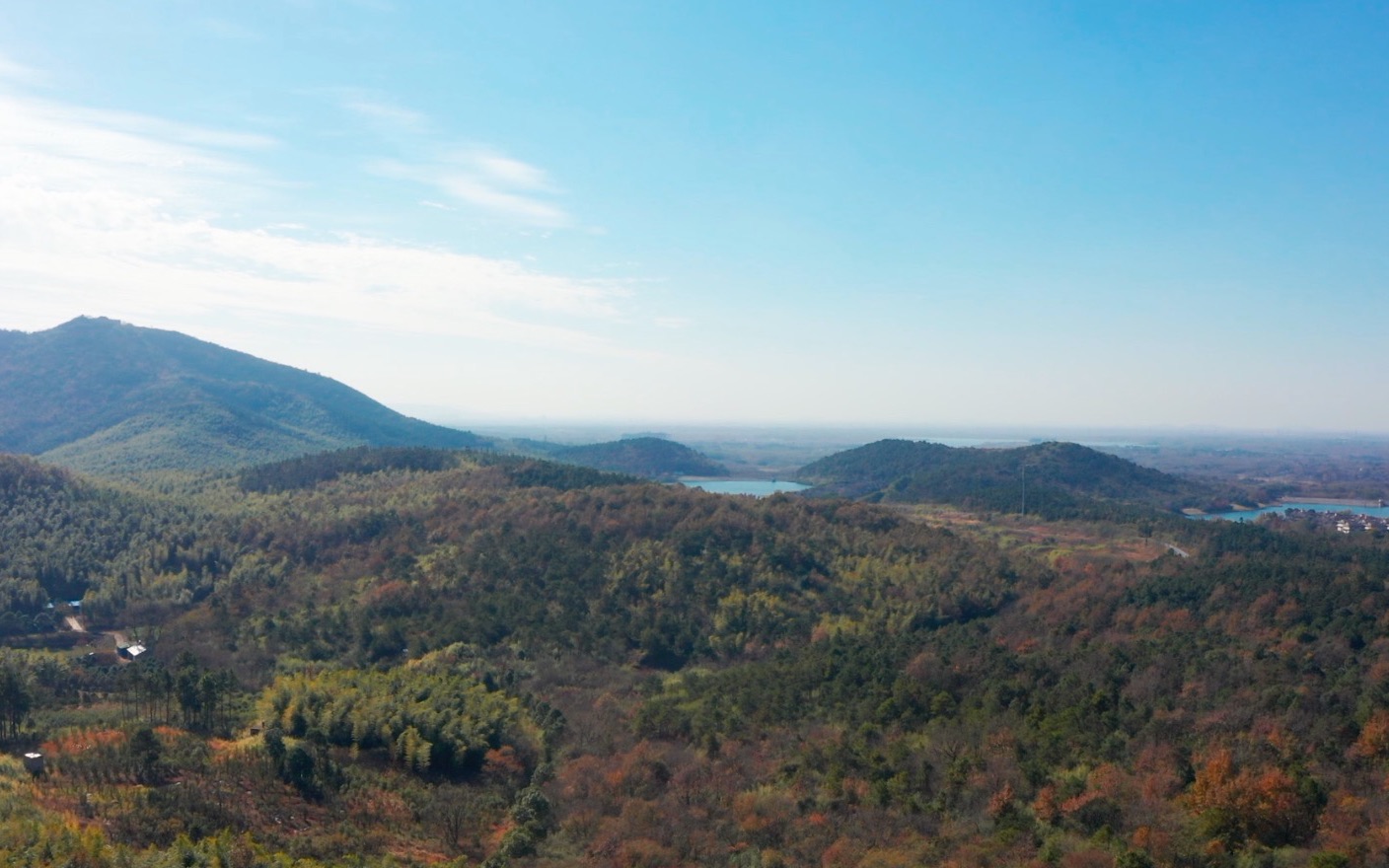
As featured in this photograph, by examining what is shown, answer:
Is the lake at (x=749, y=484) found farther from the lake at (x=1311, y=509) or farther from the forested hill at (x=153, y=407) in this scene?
the lake at (x=1311, y=509)

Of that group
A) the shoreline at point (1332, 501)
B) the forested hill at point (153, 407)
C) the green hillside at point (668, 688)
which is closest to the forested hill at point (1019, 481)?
the shoreline at point (1332, 501)

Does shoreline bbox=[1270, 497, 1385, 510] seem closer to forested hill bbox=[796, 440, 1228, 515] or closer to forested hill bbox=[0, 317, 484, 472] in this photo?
forested hill bbox=[796, 440, 1228, 515]

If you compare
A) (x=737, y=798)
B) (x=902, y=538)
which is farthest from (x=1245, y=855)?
(x=902, y=538)

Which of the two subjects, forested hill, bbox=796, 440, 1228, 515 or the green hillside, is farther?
forested hill, bbox=796, 440, 1228, 515

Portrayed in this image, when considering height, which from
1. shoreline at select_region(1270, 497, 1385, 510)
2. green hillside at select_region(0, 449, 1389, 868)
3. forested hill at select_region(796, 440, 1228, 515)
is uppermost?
forested hill at select_region(796, 440, 1228, 515)

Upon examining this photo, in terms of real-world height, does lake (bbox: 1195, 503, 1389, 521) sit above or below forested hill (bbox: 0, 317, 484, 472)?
below

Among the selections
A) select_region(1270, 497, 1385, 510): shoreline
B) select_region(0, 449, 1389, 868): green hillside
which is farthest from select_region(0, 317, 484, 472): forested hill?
select_region(1270, 497, 1385, 510): shoreline
